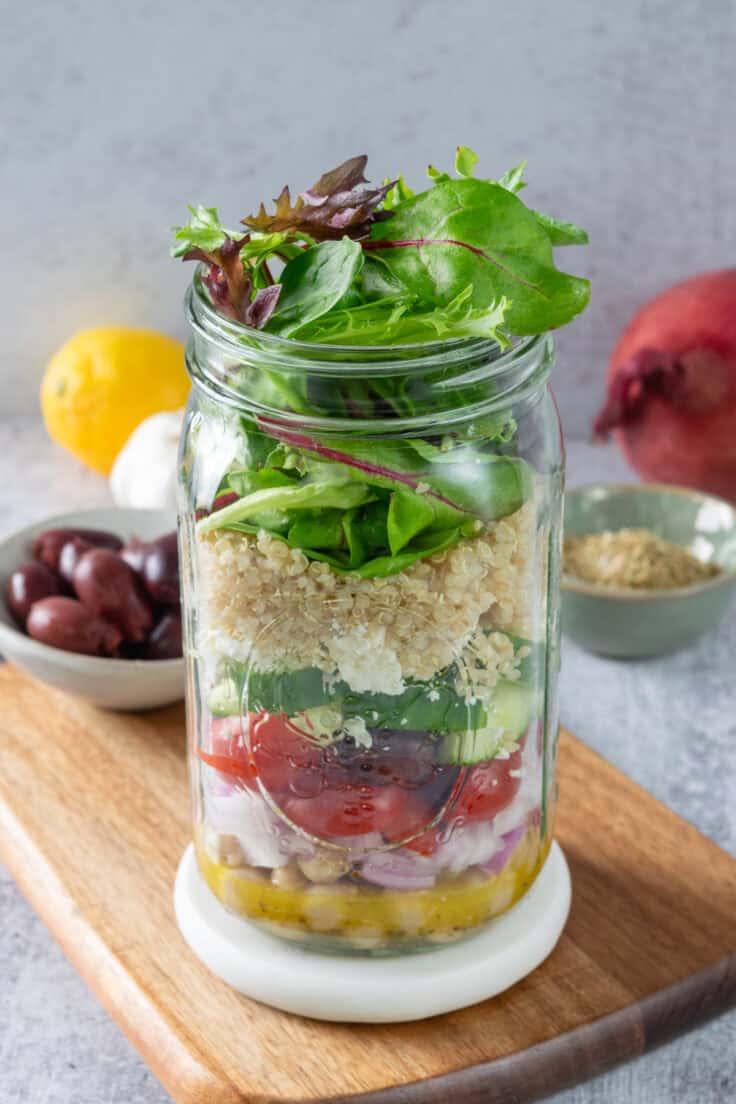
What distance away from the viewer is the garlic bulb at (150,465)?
3.80ft

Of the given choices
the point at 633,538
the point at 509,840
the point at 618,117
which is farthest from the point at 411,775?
the point at 618,117

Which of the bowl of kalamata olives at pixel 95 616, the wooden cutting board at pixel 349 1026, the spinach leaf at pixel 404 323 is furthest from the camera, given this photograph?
the bowl of kalamata olives at pixel 95 616

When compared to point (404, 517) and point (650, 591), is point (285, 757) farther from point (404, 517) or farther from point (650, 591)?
point (650, 591)

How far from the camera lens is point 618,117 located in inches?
48.8

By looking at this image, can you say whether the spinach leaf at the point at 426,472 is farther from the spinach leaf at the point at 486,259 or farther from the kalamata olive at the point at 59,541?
the kalamata olive at the point at 59,541

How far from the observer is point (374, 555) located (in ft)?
1.99

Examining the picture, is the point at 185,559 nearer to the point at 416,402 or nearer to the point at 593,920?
the point at 416,402

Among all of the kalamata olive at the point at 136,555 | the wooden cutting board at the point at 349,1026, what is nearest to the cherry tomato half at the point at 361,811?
the wooden cutting board at the point at 349,1026

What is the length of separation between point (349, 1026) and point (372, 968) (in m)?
0.03

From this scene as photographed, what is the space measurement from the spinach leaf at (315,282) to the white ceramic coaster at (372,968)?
0.31 metres

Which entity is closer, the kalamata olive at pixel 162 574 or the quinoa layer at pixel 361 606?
the quinoa layer at pixel 361 606

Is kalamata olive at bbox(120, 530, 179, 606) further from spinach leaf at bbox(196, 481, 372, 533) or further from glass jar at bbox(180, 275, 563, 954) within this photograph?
spinach leaf at bbox(196, 481, 372, 533)

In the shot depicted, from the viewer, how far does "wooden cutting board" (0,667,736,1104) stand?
67 centimetres

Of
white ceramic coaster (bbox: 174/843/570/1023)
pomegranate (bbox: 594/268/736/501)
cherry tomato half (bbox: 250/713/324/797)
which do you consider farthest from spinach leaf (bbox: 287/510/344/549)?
pomegranate (bbox: 594/268/736/501)
